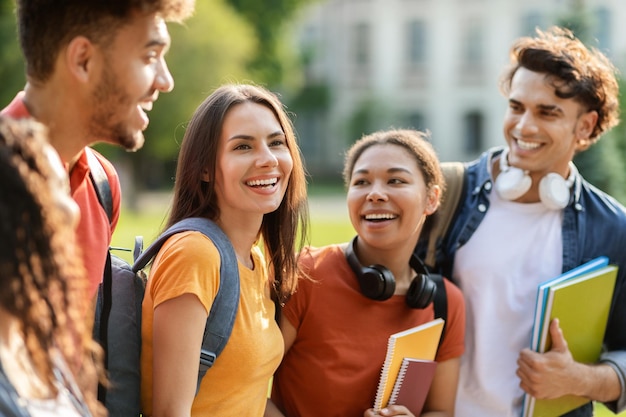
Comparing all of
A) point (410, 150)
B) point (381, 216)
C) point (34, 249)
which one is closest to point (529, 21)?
point (410, 150)

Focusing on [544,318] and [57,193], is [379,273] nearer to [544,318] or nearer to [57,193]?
[544,318]

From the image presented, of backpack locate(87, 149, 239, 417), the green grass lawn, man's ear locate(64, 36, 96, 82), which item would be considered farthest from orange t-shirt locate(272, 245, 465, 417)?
the green grass lawn

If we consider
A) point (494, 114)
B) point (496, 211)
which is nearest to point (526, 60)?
point (496, 211)

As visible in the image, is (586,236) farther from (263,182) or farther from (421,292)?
(263,182)

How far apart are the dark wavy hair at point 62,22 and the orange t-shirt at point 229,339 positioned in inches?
27.5

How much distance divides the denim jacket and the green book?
77 millimetres

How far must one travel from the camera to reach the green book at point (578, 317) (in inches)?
Result: 132

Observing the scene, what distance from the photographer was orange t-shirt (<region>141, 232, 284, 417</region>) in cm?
252

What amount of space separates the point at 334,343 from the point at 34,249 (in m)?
1.57

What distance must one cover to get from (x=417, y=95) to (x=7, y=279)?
1523 inches

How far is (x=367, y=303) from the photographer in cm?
320

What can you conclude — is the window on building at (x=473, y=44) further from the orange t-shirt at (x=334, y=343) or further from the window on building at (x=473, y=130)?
the orange t-shirt at (x=334, y=343)

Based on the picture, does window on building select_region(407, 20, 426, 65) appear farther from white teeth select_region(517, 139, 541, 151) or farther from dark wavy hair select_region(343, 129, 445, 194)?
dark wavy hair select_region(343, 129, 445, 194)

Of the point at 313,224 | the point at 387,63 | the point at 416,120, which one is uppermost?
the point at 387,63
